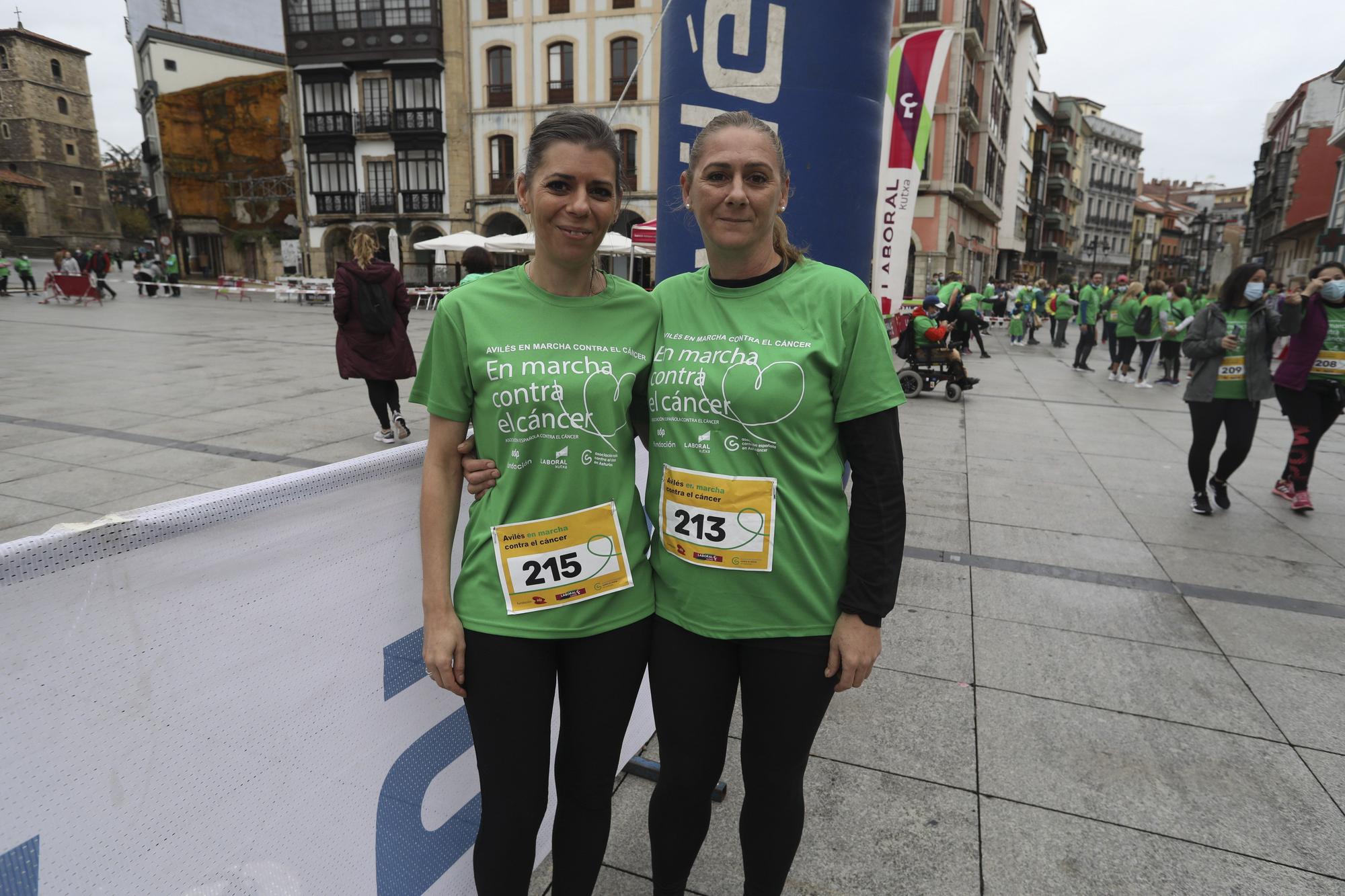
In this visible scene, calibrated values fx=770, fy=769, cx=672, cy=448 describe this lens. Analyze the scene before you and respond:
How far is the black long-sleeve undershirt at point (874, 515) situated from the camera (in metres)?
1.58

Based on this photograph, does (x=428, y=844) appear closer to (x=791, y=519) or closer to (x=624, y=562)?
(x=624, y=562)

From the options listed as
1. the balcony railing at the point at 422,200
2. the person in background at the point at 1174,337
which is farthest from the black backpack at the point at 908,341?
the balcony railing at the point at 422,200

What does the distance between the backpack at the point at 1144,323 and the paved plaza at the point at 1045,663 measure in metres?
5.18

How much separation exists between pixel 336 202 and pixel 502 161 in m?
8.77

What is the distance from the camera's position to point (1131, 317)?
1370cm

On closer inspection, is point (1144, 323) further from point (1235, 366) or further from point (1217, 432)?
point (1235, 366)

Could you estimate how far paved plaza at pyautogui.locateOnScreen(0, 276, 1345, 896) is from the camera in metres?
2.29

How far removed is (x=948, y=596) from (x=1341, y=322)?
3.95 metres

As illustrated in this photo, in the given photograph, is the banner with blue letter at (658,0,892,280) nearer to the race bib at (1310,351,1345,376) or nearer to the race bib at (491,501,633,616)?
the race bib at (491,501,633,616)

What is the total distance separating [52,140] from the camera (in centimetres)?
6962

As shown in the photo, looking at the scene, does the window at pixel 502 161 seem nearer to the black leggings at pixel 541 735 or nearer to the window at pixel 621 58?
the window at pixel 621 58

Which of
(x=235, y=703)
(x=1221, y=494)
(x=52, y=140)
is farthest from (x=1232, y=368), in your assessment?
(x=52, y=140)

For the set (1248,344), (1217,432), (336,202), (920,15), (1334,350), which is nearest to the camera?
(1248,344)

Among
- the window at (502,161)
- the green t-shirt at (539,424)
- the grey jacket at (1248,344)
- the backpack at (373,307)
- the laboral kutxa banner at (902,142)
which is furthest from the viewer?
the window at (502,161)
